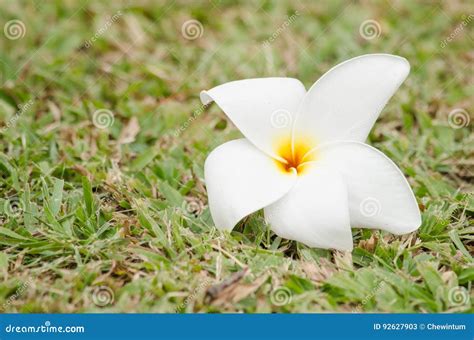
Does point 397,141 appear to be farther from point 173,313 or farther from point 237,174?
point 173,313

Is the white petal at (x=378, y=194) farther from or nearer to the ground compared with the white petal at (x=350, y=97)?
nearer to the ground

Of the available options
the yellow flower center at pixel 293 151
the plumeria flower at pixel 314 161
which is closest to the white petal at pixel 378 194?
the plumeria flower at pixel 314 161

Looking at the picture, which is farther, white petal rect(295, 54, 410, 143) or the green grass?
white petal rect(295, 54, 410, 143)

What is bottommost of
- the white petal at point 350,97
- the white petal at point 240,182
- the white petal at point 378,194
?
the white petal at point 378,194

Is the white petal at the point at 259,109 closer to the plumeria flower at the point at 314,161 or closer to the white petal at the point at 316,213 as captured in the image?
the plumeria flower at the point at 314,161

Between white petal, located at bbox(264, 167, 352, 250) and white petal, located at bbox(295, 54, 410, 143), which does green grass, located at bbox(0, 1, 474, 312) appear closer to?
white petal, located at bbox(264, 167, 352, 250)

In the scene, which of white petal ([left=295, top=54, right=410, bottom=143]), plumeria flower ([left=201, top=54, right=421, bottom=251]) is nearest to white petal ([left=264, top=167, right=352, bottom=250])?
plumeria flower ([left=201, top=54, right=421, bottom=251])

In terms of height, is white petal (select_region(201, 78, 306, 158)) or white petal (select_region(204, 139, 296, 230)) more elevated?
white petal (select_region(201, 78, 306, 158))
